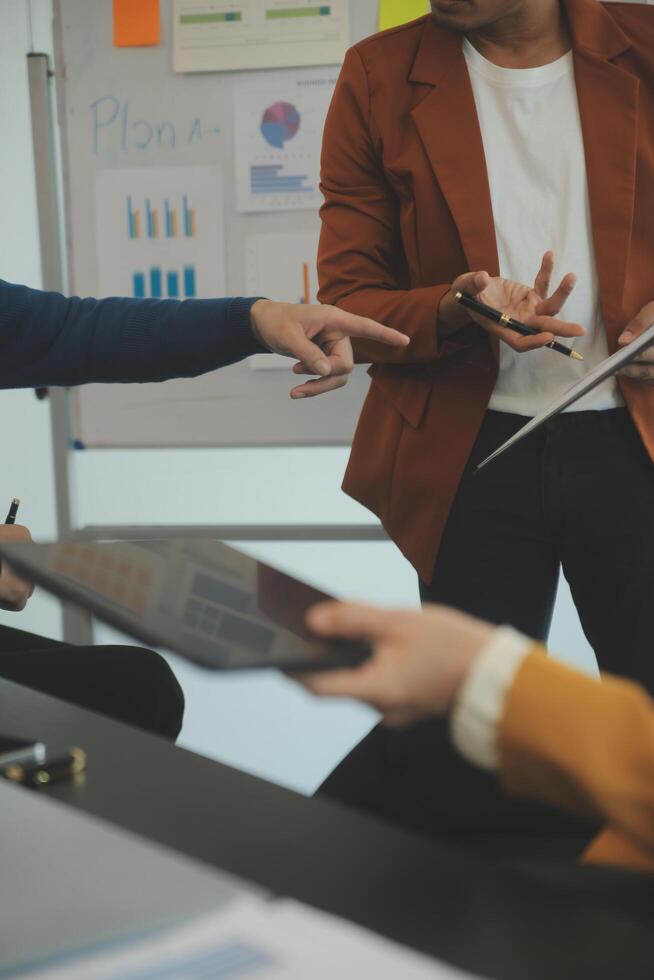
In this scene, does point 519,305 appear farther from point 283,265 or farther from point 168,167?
point 168,167

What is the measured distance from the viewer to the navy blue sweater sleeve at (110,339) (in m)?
1.40

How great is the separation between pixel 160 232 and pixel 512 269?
1242mm

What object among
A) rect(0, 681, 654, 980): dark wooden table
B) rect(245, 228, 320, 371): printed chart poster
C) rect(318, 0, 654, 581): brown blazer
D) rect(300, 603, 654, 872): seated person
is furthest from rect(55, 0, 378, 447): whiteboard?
rect(300, 603, 654, 872): seated person

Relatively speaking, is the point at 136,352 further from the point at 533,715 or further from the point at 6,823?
the point at 533,715

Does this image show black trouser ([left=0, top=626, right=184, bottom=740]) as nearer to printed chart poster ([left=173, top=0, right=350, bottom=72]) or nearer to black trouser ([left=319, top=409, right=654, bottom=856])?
black trouser ([left=319, top=409, right=654, bottom=856])

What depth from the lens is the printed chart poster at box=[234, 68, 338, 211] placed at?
93.8 inches

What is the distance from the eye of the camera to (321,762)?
2.67 metres

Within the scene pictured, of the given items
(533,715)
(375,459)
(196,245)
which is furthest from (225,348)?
(196,245)

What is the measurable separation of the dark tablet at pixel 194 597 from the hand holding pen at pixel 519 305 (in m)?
0.71

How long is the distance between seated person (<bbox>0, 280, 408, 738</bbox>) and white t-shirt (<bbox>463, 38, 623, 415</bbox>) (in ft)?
1.02

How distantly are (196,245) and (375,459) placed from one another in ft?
3.65

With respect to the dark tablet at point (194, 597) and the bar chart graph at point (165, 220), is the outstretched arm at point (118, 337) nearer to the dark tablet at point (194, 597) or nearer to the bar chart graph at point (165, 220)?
the dark tablet at point (194, 597)

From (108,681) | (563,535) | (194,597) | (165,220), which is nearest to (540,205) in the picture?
(563,535)

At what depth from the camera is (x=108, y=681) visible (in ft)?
4.58
